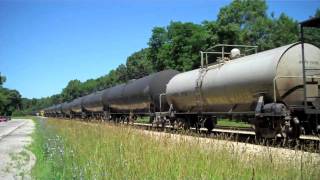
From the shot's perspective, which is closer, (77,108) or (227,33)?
(227,33)

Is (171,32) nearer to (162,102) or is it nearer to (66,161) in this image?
(162,102)

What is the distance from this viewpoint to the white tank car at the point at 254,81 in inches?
604

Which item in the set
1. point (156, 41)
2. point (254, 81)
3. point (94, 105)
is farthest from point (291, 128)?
point (156, 41)

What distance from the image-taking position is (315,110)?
1365cm

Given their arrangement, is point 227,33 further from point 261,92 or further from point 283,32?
point 261,92

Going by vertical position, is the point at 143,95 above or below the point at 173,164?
above

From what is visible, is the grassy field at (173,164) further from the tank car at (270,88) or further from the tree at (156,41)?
the tree at (156,41)

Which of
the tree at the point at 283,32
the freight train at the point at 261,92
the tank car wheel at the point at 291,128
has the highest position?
the tree at the point at 283,32

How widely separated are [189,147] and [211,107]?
12.2 meters

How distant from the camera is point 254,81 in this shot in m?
16.3

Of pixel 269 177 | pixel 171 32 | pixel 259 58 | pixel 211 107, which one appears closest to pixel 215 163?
pixel 269 177

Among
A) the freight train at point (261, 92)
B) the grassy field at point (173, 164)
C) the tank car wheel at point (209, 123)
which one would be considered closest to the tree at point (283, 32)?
the freight train at point (261, 92)

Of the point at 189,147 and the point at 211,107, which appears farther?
the point at 211,107

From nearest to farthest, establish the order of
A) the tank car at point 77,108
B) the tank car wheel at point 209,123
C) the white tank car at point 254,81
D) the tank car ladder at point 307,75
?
the tank car ladder at point 307,75
the white tank car at point 254,81
the tank car wheel at point 209,123
the tank car at point 77,108
